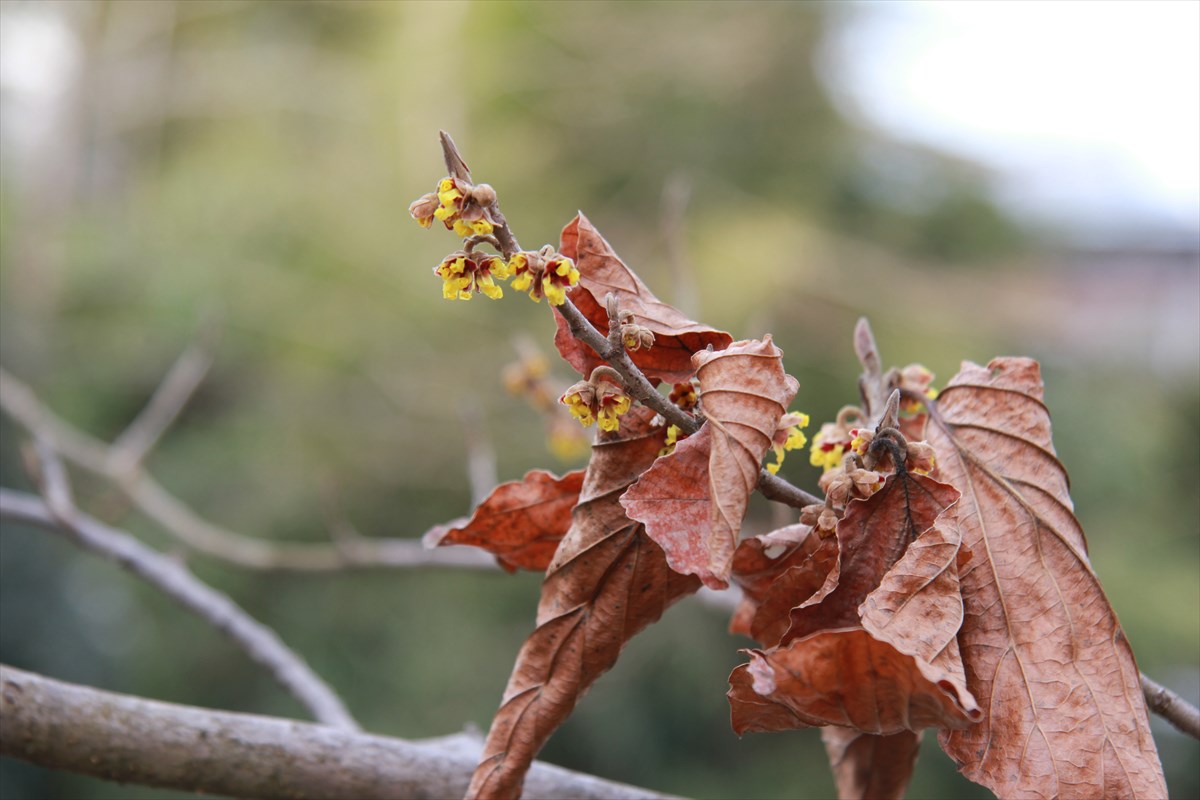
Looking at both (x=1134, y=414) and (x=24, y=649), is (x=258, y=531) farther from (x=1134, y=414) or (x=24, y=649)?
(x=1134, y=414)

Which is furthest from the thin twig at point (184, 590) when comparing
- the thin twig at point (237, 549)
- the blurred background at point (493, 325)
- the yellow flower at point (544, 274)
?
the blurred background at point (493, 325)

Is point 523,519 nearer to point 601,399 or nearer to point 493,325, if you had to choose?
point 601,399

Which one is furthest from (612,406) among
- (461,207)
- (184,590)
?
(184,590)

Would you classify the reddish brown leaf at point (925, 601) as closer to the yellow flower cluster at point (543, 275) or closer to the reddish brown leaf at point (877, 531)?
the reddish brown leaf at point (877, 531)

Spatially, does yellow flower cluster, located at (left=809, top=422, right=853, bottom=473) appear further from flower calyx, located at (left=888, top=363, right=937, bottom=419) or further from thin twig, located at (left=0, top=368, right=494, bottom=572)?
thin twig, located at (left=0, top=368, right=494, bottom=572)

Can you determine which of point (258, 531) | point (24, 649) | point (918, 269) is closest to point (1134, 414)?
point (918, 269)

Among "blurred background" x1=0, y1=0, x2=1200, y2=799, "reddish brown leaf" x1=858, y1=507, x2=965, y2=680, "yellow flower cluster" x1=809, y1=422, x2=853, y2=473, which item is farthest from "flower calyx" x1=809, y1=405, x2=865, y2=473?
"blurred background" x1=0, y1=0, x2=1200, y2=799

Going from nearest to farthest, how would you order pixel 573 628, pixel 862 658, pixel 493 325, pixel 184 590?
1. pixel 862 658
2. pixel 573 628
3. pixel 184 590
4. pixel 493 325
